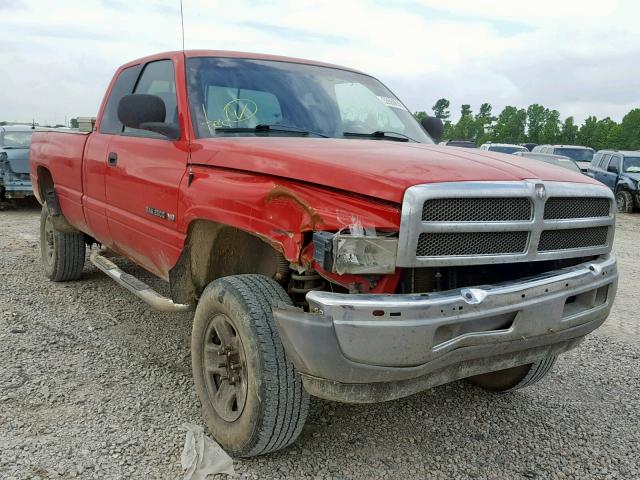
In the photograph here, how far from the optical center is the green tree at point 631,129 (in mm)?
53734

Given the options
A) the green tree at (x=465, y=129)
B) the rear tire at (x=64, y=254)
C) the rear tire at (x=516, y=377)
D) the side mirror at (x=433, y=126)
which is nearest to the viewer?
the rear tire at (x=516, y=377)

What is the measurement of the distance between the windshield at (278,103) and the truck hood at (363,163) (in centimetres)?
26

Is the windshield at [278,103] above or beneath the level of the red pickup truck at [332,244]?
above

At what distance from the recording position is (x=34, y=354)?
3898 millimetres

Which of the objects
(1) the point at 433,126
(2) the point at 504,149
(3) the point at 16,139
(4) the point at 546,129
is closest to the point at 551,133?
(4) the point at 546,129

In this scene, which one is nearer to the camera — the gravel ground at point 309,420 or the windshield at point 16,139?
the gravel ground at point 309,420

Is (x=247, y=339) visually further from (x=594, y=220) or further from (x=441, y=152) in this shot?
(x=594, y=220)

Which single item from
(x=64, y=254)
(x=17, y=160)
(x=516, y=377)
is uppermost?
(x=17, y=160)

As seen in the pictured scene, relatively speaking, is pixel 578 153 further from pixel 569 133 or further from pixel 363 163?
pixel 569 133

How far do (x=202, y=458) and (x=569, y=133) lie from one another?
6384 cm

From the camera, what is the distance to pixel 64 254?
18.1 feet

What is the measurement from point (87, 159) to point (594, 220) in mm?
3558

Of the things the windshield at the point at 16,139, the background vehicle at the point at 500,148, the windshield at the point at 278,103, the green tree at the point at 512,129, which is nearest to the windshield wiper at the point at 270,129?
the windshield at the point at 278,103

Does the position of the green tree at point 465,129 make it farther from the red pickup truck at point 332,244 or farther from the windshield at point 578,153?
the red pickup truck at point 332,244
